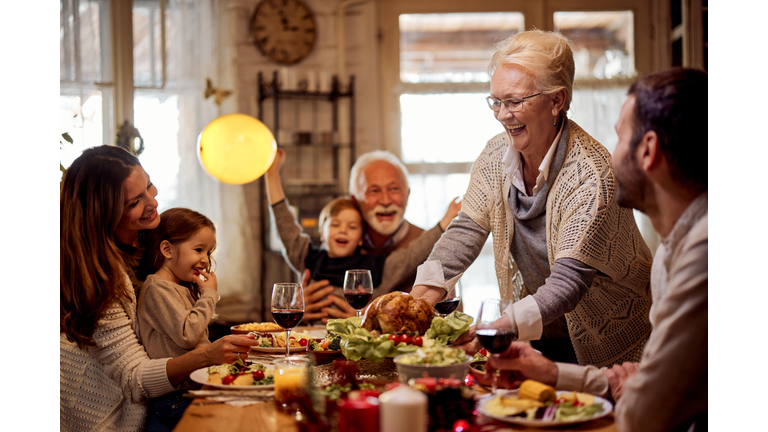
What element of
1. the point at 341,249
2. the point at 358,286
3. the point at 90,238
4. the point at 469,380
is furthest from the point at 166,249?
the point at 341,249

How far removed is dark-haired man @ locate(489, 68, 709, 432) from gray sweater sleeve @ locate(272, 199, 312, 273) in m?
2.00

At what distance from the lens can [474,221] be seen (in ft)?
6.71

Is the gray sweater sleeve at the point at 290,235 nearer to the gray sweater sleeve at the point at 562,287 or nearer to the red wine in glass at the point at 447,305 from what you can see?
the gray sweater sleeve at the point at 562,287

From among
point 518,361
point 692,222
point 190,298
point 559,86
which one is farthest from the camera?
point 190,298

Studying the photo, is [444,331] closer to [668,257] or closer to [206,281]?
[668,257]

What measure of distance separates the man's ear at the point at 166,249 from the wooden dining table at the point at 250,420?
0.79 meters

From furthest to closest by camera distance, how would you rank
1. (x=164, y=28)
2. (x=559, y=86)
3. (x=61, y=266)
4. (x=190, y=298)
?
(x=164, y=28) → (x=190, y=298) → (x=559, y=86) → (x=61, y=266)

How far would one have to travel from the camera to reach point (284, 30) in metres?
4.79

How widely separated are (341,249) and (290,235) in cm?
28

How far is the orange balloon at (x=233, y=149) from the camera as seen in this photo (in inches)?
111

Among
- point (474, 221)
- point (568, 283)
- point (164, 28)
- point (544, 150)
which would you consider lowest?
point (568, 283)

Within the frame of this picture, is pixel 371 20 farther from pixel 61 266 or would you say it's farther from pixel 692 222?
pixel 692 222
